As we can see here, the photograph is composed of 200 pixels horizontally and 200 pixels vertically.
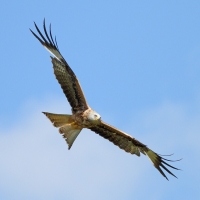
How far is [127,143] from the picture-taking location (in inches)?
657

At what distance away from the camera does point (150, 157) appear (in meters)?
16.9

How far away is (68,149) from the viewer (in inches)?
615

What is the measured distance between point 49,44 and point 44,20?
59 cm

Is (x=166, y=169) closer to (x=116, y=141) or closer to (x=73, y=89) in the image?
(x=116, y=141)

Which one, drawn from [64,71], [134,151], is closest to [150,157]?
[134,151]

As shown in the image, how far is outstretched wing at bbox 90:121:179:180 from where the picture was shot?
16406mm

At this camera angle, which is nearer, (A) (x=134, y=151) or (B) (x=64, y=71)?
(B) (x=64, y=71)

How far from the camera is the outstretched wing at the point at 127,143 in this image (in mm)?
16406

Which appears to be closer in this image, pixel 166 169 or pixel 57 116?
pixel 57 116

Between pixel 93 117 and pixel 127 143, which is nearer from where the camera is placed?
pixel 93 117

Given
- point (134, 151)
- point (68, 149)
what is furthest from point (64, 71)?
point (134, 151)

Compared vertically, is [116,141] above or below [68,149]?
above

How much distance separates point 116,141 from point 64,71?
2.24 metres

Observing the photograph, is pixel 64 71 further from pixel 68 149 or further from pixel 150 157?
pixel 150 157
